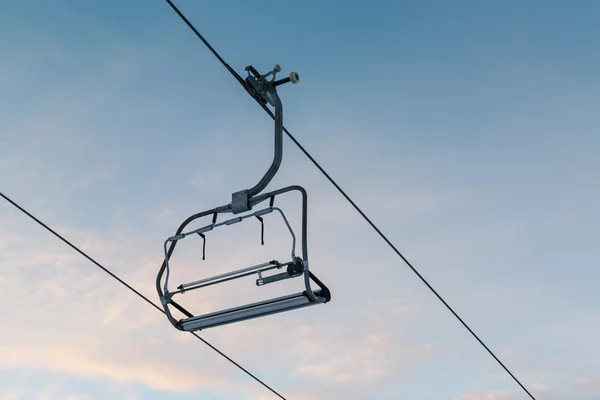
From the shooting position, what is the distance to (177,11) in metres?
8.73

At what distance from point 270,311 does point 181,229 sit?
1.68 metres

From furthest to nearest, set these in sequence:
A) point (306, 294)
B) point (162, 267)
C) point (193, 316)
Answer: point (162, 267), point (193, 316), point (306, 294)

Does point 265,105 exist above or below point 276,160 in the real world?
above

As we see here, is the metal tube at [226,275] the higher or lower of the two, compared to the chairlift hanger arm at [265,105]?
lower

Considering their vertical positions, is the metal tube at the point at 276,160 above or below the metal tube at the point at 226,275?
above

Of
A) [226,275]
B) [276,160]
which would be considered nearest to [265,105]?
[276,160]

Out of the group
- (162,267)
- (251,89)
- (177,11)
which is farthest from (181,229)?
(177,11)

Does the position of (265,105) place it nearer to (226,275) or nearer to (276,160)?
(276,160)

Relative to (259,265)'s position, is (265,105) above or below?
above

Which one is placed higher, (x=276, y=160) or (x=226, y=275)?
(x=276, y=160)

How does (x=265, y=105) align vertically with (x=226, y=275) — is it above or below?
above

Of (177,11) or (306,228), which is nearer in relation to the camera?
(306,228)

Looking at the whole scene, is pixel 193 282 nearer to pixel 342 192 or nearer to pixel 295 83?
pixel 295 83

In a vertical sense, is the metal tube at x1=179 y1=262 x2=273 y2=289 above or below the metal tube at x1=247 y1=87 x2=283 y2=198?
below
